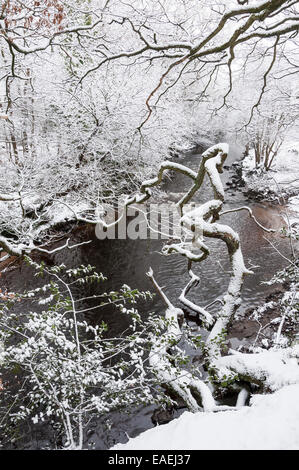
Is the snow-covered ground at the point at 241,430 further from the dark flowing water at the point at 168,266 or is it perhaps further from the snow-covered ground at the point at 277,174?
the snow-covered ground at the point at 277,174

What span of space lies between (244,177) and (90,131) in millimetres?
13196

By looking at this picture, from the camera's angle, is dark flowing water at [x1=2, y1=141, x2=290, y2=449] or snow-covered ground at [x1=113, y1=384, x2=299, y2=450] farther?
dark flowing water at [x1=2, y1=141, x2=290, y2=449]

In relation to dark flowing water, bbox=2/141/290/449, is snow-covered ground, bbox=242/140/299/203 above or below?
above

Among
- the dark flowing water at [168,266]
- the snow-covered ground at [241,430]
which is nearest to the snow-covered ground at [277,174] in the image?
the dark flowing water at [168,266]

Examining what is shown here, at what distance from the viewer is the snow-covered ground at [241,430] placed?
225cm

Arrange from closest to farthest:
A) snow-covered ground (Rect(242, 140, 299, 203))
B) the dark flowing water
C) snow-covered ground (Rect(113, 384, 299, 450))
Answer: snow-covered ground (Rect(113, 384, 299, 450))
the dark flowing water
snow-covered ground (Rect(242, 140, 299, 203))

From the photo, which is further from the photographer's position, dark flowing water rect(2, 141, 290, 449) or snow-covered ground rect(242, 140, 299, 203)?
snow-covered ground rect(242, 140, 299, 203)

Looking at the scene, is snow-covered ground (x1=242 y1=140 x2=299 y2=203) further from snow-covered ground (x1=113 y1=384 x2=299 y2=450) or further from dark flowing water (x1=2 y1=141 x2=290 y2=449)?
snow-covered ground (x1=113 y1=384 x2=299 y2=450)

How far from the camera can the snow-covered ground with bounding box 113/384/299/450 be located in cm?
225

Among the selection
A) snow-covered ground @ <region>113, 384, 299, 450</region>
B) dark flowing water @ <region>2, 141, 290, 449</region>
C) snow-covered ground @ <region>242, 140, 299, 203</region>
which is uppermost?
snow-covered ground @ <region>242, 140, 299, 203</region>

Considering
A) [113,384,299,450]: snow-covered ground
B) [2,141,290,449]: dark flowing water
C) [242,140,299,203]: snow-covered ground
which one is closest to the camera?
[113,384,299,450]: snow-covered ground

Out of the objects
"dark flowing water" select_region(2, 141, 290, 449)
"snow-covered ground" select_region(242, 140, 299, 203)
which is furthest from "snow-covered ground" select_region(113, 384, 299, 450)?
"snow-covered ground" select_region(242, 140, 299, 203)
